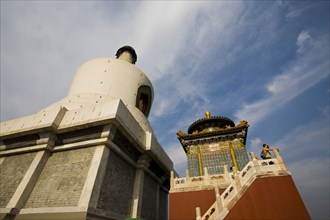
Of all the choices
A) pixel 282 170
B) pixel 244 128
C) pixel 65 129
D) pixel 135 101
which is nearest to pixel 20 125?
pixel 65 129

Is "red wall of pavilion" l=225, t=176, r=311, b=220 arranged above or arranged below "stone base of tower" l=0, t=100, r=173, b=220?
below

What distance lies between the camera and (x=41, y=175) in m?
8.95

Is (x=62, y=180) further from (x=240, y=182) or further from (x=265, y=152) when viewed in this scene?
(x=265, y=152)

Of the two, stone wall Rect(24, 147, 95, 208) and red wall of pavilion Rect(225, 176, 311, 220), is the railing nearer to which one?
red wall of pavilion Rect(225, 176, 311, 220)

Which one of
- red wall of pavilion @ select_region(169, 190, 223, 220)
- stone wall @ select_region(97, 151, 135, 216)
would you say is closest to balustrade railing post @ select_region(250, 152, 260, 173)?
red wall of pavilion @ select_region(169, 190, 223, 220)

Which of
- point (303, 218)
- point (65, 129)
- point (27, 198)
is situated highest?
point (65, 129)

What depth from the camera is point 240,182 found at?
7.69 m

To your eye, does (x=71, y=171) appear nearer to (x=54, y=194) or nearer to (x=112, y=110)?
(x=54, y=194)

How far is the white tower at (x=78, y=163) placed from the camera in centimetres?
771

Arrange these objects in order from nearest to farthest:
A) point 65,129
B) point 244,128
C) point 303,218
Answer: point 303,218
point 65,129
point 244,128

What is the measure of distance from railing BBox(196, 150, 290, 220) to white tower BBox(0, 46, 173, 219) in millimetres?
4027

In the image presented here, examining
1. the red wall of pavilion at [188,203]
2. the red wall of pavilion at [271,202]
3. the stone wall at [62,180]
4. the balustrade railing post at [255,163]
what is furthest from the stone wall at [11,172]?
the balustrade railing post at [255,163]

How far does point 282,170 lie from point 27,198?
1036cm

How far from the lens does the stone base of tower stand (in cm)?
766
